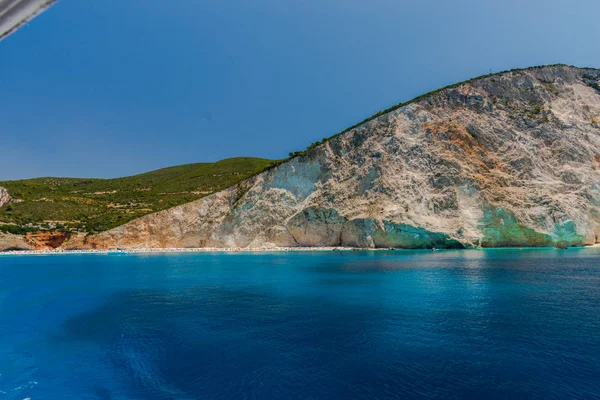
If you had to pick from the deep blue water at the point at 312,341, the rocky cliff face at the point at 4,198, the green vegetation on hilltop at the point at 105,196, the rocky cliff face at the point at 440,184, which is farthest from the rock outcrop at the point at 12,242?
the deep blue water at the point at 312,341

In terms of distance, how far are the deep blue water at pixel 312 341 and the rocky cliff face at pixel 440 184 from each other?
79.6 feet

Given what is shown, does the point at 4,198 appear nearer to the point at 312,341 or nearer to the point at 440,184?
the point at 440,184

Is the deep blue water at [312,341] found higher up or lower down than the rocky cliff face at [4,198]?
lower down

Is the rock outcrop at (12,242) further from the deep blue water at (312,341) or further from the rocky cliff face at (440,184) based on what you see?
the deep blue water at (312,341)

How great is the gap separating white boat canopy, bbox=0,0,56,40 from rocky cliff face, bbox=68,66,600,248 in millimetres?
44409

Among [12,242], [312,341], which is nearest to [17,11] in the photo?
A: [312,341]

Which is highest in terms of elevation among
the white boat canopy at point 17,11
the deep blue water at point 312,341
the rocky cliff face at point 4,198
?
the rocky cliff face at point 4,198

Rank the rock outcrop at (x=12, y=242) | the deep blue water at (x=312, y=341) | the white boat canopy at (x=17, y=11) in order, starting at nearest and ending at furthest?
the white boat canopy at (x=17, y=11) → the deep blue water at (x=312, y=341) → the rock outcrop at (x=12, y=242)

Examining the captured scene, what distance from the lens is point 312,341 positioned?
34.4 feet

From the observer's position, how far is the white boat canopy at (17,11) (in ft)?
4.25

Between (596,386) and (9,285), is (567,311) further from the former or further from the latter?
(9,285)

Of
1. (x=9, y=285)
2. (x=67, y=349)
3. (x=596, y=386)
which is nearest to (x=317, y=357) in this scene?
(x=596, y=386)

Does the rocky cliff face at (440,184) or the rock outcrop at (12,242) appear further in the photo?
the rock outcrop at (12,242)

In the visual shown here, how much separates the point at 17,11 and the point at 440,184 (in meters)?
48.1
